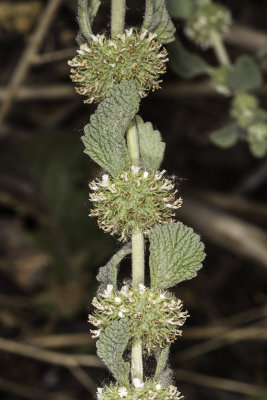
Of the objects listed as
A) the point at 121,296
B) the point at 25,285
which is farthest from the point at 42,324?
the point at 121,296

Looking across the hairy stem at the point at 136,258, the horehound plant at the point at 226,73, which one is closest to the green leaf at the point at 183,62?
the horehound plant at the point at 226,73

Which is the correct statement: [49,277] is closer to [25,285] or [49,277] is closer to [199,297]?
[25,285]

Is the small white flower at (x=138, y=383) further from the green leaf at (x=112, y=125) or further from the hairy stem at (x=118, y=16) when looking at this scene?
the hairy stem at (x=118, y=16)

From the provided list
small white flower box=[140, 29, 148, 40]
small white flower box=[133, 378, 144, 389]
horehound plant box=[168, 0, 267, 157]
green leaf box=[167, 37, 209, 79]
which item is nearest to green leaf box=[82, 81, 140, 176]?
small white flower box=[140, 29, 148, 40]

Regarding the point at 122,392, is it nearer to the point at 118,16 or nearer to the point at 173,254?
the point at 173,254

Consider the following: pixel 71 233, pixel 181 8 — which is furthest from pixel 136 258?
pixel 71 233

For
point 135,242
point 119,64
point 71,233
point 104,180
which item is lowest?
point 135,242
